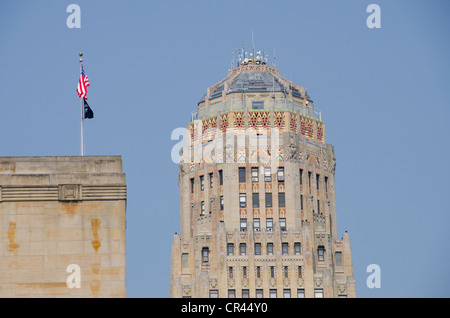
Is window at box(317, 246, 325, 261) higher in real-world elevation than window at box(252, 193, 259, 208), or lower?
lower

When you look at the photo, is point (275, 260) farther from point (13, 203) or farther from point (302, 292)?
point (13, 203)

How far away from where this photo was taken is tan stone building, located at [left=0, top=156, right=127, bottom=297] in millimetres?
103562

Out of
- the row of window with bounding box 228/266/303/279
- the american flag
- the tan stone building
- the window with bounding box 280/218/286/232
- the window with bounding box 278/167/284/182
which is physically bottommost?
the tan stone building

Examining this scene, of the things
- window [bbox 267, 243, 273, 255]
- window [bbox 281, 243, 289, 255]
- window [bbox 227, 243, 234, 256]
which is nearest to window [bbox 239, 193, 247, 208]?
window [bbox 227, 243, 234, 256]

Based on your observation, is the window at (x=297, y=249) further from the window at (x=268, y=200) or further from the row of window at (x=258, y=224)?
the window at (x=268, y=200)

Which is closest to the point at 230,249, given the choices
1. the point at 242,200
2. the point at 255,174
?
the point at 242,200

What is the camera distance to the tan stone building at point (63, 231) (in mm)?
103562

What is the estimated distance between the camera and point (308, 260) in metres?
192

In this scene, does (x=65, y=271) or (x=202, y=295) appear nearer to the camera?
(x=65, y=271)

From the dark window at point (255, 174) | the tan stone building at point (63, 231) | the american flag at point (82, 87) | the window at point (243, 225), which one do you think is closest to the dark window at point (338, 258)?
the window at point (243, 225)

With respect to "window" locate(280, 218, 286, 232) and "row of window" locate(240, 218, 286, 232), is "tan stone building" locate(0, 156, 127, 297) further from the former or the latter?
"row of window" locate(240, 218, 286, 232)
